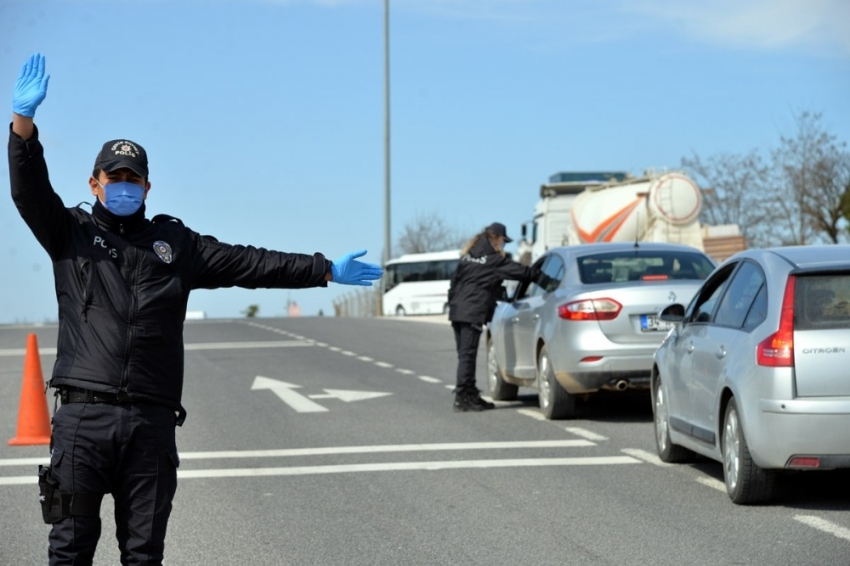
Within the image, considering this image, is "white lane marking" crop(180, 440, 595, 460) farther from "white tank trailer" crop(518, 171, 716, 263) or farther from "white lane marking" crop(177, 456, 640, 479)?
"white tank trailer" crop(518, 171, 716, 263)

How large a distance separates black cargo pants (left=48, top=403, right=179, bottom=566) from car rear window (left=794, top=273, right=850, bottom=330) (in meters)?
4.36

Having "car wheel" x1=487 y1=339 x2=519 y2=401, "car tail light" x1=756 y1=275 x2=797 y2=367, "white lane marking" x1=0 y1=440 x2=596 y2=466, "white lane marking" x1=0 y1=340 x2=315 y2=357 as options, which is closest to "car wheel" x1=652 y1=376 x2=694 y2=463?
"white lane marking" x1=0 y1=440 x2=596 y2=466

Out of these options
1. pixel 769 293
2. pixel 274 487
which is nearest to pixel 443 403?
pixel 274 487

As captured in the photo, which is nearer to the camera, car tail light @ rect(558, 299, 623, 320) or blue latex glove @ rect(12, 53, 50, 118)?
blue latex glove @ rect(12, 53, 50, 118)

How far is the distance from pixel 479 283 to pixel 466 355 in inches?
30.0

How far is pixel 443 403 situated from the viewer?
15.5 metres

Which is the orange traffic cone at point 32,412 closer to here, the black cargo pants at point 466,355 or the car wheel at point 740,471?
the black cargo pants at point 466,355

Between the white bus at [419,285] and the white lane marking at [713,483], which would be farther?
the white bus at [419,285]

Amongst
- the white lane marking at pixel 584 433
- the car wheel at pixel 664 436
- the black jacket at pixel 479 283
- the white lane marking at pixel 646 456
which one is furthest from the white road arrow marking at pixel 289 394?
the car wheel at pixel 664 436

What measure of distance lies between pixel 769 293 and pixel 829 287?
0.34m

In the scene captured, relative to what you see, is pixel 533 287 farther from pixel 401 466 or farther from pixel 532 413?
pixel 401 466

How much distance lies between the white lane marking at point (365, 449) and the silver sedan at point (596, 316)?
1157mm

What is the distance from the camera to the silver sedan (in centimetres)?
1287

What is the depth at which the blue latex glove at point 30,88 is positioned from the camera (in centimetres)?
487
